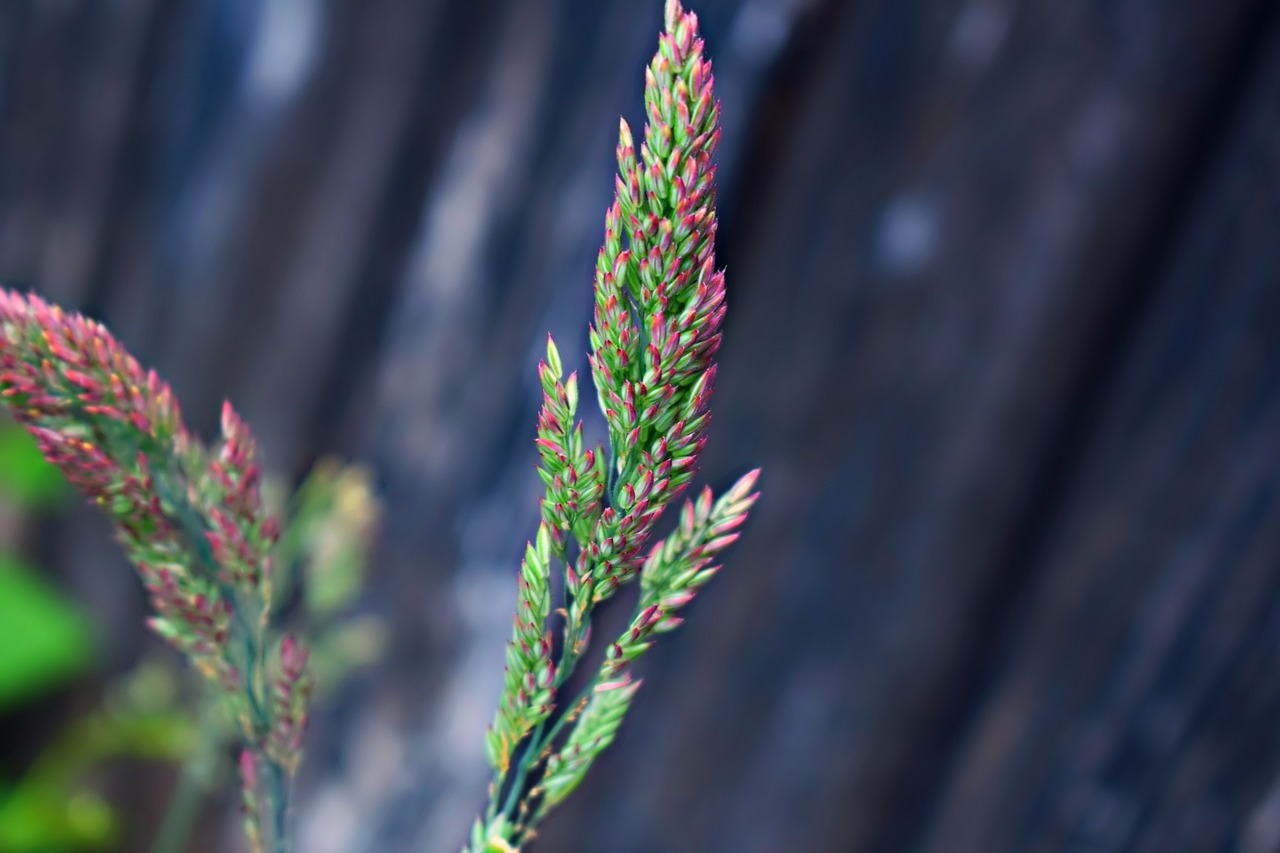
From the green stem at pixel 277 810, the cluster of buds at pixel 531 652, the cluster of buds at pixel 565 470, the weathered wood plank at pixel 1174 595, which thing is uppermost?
the weathered wood plank at pixel 1174 595

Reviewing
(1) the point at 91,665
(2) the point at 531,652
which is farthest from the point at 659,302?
(1) the point at 91,665

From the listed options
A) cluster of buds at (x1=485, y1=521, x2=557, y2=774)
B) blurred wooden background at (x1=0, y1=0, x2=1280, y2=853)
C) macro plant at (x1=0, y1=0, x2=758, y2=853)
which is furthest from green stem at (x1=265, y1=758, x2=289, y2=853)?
blurred wooden background at (x1=0, y1=0, x2=1280, y2=853)

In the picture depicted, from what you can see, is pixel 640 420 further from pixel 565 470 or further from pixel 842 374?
pixel 842 374

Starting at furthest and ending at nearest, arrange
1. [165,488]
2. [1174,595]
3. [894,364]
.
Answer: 1. [894,364]
2. [1174,595]
3. [165,488]

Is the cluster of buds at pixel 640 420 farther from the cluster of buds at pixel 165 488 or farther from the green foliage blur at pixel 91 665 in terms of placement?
the green foliage blur at pixel 91 665

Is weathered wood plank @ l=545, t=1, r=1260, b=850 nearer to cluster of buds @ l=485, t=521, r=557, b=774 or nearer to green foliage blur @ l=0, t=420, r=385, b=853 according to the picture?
green foliage blur @ l=0, t=420, r=385, b=853

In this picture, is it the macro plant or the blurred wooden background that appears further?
the blurred wooden background

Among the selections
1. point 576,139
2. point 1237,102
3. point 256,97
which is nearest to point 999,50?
point 1237,102

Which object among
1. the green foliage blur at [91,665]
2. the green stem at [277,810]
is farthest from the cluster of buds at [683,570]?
the green foliage blur at [91,665]
